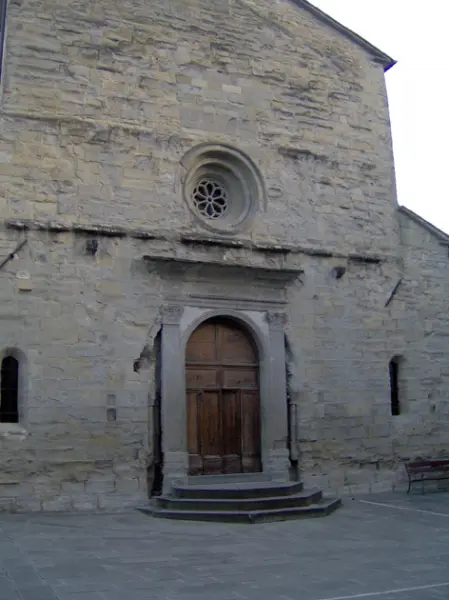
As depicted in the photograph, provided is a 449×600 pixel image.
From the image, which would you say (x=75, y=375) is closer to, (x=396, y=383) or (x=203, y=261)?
(x=203, y=261)

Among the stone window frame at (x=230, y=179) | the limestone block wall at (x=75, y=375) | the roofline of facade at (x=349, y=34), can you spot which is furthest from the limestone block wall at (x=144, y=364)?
the roofline of facade at (x=349, y=34)

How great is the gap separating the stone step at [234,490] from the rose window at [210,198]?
450 cm

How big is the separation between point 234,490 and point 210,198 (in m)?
5.07

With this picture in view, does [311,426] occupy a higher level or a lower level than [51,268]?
lower

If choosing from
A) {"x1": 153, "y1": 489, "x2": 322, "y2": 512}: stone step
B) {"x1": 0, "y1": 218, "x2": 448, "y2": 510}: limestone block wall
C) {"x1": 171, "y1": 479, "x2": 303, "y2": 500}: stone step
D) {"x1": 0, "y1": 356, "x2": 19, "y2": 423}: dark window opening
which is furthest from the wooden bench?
{"x1": 0, "y1": 356, "x2": 19, "y2": 423}: dark window opening

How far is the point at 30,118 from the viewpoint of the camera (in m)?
10.7

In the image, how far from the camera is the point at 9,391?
10.1 metres

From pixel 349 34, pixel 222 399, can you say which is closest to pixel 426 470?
pixel 222 399

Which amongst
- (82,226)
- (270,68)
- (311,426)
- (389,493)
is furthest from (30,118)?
(389,493)

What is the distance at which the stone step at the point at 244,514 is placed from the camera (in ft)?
30.0

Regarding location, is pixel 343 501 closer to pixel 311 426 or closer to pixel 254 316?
pixel 311 426


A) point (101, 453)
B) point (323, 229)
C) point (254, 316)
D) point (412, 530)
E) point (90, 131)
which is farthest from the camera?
point (323, 229)

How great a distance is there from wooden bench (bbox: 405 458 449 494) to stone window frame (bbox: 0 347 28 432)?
652cm

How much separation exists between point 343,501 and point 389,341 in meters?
3.13
